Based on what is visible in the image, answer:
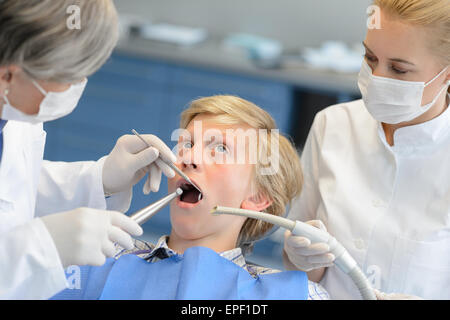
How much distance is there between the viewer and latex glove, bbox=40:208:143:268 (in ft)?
3.84

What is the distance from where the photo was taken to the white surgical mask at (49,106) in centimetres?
117

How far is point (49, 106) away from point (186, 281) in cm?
52

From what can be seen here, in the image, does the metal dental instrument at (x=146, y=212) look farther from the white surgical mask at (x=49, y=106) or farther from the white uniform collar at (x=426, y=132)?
the white uniform collar at (x=426, y=132)

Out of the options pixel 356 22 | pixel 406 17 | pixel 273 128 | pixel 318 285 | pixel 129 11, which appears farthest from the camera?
pixel 129 11

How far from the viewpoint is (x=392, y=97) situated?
1519 mm

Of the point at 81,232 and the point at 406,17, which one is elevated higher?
the point at 406,17

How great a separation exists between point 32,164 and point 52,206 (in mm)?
200

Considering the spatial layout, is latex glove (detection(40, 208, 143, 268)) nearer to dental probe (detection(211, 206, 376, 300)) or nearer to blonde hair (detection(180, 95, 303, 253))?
dental probe (detection(211, 206, 376, 300))

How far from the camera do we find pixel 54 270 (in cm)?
115

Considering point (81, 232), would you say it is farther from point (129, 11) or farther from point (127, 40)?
point (129, 11)

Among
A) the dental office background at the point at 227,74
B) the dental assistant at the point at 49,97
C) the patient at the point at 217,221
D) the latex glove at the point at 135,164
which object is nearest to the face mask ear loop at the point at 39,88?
the dental assistant at the point at 49,97

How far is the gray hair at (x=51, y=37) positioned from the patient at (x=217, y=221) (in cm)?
48

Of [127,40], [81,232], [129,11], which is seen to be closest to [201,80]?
[127,40]

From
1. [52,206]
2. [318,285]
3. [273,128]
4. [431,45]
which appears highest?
[431,45]
